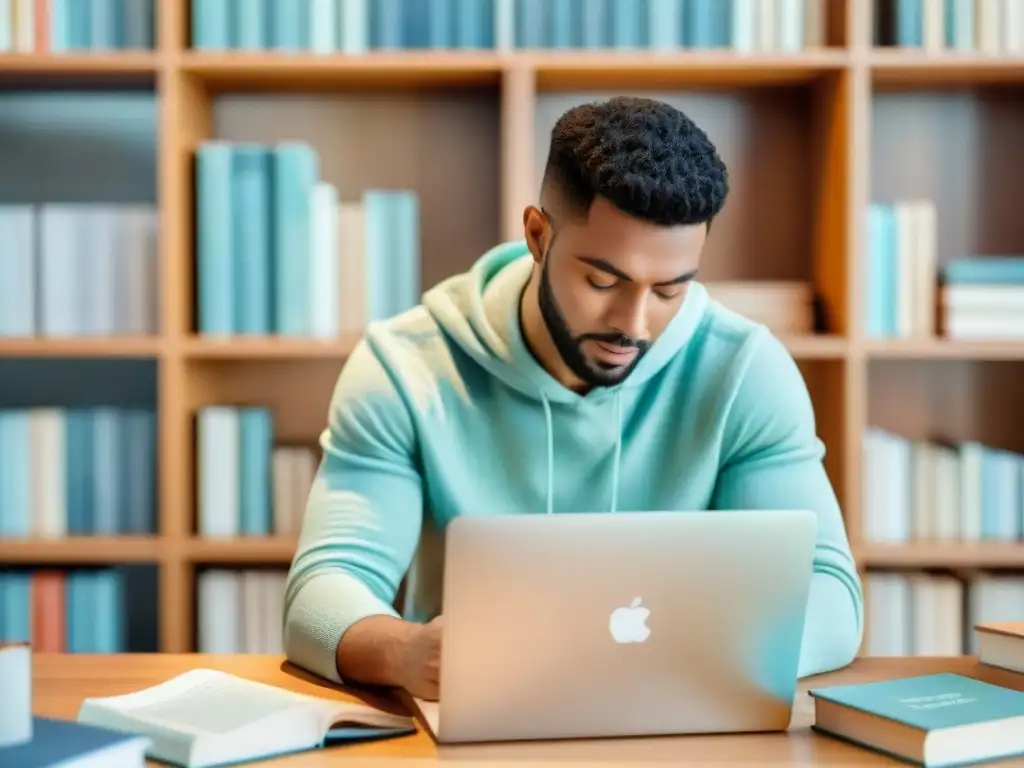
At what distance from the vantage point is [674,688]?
1.02 metres

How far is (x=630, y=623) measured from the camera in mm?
984

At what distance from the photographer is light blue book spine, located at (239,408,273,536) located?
7.76 feet

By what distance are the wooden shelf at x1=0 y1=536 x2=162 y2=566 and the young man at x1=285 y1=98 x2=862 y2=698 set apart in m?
0.84

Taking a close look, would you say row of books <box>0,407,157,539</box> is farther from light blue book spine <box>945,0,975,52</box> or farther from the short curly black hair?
light blue book spine <box>945,0,975,52</box>

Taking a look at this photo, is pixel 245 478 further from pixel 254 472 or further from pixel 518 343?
pixel 518 343

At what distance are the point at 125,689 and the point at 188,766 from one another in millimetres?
267

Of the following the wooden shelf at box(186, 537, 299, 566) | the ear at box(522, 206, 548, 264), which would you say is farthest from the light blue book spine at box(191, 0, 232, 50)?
the ear at box(522, 206, 548, 264)

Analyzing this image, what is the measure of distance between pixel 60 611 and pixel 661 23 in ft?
5.05

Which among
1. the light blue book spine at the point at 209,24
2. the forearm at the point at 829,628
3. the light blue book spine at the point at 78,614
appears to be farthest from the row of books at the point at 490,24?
the forearm at the point at 829,628

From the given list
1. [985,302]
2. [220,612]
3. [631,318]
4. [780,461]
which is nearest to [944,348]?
[985,302]

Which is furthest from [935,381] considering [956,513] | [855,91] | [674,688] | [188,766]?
[188,766]

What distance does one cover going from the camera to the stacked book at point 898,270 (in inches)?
92.6

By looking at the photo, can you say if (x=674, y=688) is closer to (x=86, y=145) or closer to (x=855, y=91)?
(x=855, y=91)

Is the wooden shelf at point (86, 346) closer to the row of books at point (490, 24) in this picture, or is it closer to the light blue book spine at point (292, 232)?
the light blue book spine at point (292, 232)
